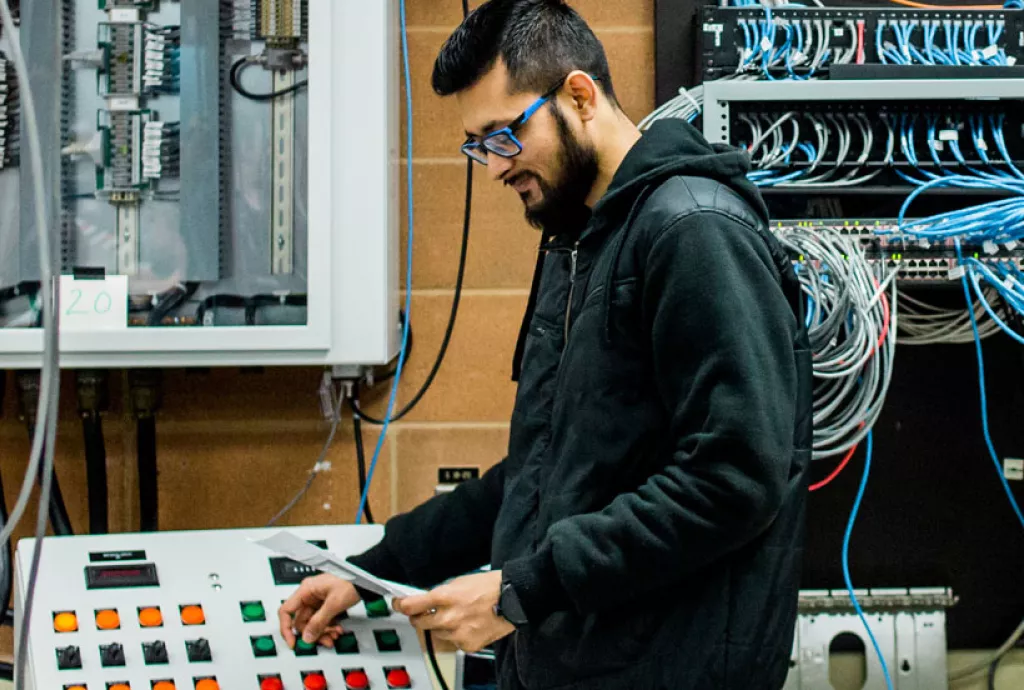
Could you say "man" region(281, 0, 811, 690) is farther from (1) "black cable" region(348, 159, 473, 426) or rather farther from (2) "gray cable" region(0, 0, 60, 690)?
(1) "black cable" region(348, 159, 473, 426)

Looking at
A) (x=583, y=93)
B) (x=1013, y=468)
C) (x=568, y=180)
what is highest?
(x=583, y=93)

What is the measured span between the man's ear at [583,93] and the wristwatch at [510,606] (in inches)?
22.0

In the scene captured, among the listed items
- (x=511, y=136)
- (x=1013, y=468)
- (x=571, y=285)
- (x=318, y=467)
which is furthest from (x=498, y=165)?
(x=1013, y=468)

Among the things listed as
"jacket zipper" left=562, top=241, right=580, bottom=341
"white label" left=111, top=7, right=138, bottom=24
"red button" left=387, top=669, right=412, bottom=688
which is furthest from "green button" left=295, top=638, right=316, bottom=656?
"white label" left=111, top=7, right=138, bottom=24

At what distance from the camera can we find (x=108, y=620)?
1.30 m

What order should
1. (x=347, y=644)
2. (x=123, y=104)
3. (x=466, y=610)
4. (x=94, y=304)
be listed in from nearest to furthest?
(x=466, y=610), (x=347, y=644), (x=94, y=304), (x=123, y=104)

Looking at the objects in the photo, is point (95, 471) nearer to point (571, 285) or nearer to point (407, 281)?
point (407, 281)

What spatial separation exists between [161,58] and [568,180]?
0.93 m

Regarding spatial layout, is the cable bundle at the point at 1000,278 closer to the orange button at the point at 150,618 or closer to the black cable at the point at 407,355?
the black cable at the point at 407,355

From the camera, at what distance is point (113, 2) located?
181cm

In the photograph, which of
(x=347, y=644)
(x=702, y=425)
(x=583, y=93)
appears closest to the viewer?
(x=702, y=425)

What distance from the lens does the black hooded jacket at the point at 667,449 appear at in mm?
1008

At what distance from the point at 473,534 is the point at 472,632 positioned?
1.07 ft

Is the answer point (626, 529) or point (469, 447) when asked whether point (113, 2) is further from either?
point (626, 529)
